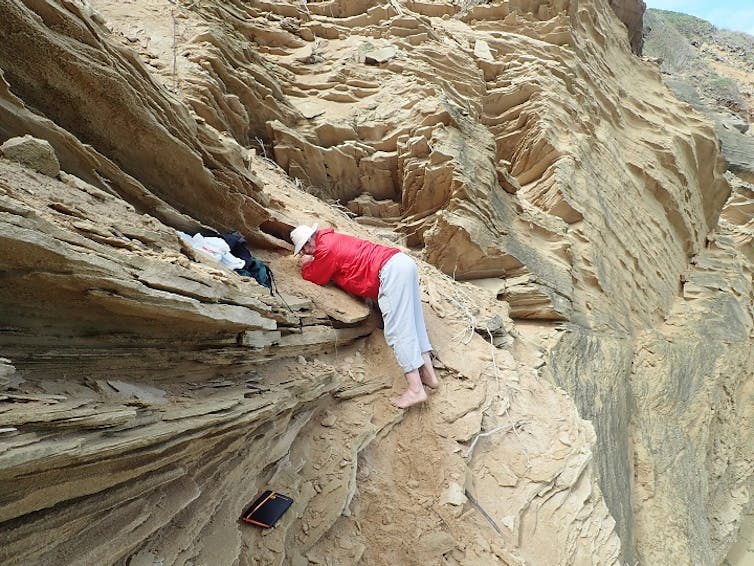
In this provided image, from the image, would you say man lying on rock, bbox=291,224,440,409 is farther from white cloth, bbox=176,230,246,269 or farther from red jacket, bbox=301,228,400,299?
white cloth, bbox=176,230,246,269

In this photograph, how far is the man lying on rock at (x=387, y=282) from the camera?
314cm

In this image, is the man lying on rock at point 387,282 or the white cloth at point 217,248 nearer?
the white cloth at point 217,248

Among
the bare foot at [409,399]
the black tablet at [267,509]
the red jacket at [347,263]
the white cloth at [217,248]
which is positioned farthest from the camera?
the red jacket at [347,263]

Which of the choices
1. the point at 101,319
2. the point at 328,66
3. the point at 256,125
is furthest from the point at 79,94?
the point at 328,66

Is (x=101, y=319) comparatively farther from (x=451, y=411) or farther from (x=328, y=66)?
(x=328, y=66)

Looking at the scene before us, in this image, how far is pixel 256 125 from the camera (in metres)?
6.20

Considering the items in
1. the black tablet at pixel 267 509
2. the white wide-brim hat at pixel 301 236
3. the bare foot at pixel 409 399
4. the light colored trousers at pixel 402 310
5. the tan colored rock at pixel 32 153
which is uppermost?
the tan colored rock at pixel 32 153

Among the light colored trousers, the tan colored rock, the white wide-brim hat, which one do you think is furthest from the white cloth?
the light colored trousers

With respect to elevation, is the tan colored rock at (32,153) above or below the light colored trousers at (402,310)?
above

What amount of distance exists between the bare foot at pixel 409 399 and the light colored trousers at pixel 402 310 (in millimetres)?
167

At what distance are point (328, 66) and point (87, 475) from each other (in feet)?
24.9

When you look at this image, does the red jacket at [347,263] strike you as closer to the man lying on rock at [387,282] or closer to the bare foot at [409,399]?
the man lying on rock at [387,282]

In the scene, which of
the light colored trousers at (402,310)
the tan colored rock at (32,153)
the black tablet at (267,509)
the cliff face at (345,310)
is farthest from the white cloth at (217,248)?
the black tablet at (267,509)

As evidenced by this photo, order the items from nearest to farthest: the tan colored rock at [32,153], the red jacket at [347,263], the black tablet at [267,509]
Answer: the tan colored rock at [32,153] → the black tablet at [267,509] → the red jacket at [347,263]
